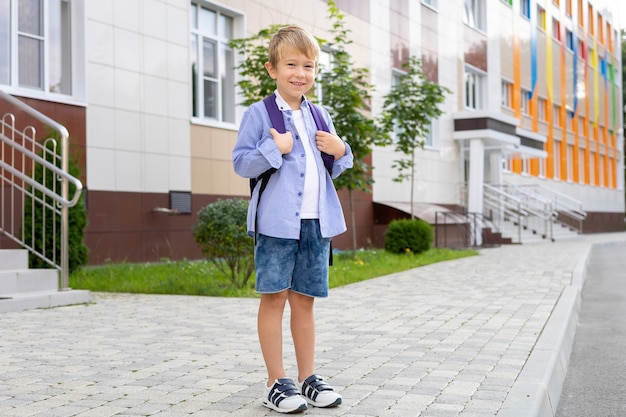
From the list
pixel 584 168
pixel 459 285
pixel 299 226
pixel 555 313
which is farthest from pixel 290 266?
pixel 584 168

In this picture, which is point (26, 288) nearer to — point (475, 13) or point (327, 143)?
point (327, 143)

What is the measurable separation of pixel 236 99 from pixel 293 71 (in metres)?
12.2

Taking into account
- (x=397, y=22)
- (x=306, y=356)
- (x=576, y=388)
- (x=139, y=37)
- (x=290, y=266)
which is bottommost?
(x=576, y=388)

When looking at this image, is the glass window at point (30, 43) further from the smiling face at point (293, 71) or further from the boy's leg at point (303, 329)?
the boy's leg at point (303, 329)

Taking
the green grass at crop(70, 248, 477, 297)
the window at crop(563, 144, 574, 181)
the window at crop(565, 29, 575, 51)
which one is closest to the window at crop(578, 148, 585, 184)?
the window at crop(563, 144, 574, 181)

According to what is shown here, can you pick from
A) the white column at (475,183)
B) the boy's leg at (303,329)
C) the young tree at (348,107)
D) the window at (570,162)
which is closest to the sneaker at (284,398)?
the boy's leg at (303,329)

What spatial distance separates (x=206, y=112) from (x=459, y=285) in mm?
6806

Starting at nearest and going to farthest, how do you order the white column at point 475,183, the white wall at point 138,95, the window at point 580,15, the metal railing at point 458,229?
1. the white wall at point 138,95
2. the metal railing at point 458,229
3. the white column at point 475,183
4. the window at point 580,15

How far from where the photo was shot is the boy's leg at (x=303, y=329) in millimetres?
3967

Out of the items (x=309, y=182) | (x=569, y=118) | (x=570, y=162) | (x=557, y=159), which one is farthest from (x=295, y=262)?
(x=570, y=162)

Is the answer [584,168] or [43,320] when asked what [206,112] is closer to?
[43,320]

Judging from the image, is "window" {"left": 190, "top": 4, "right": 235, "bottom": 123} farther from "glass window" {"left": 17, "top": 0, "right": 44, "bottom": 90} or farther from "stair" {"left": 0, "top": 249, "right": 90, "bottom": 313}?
"stair" {"left": 0, "top": 249, "right": 90, "bottom": 313}

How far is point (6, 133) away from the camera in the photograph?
10828 millimetres

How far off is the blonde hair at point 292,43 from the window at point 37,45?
8.38 metres
